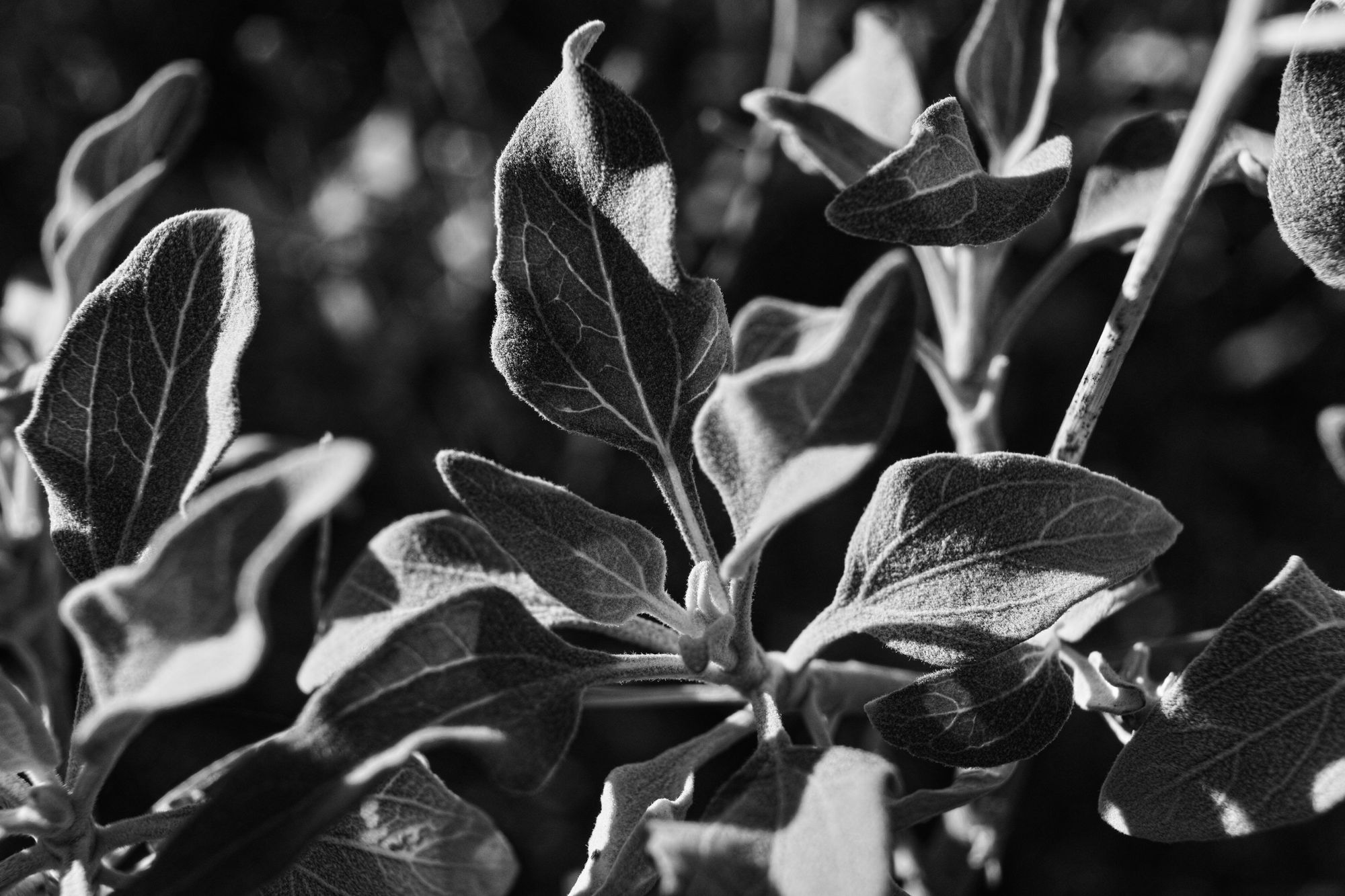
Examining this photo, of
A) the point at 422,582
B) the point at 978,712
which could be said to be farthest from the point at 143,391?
the point at 978,712

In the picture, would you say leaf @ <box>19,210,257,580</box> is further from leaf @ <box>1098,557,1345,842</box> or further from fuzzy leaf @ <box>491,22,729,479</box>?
leaf @ <box>1098,557,1345,842</box>

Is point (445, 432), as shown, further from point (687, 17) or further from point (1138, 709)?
point (1138, 709)

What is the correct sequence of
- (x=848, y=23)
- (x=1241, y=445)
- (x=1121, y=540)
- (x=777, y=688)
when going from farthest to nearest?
(x=848, y=23) < (x=1241, y=445) < (x=777, y=688) < (x=1121, y=540)

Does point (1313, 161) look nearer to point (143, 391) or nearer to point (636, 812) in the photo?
point (636, 812)

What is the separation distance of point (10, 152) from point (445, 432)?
0.97 m

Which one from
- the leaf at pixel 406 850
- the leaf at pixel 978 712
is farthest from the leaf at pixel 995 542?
the leaf at pixel 406 850

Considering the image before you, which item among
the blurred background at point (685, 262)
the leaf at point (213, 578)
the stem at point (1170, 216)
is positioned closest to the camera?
the leaf at point (213, 578)

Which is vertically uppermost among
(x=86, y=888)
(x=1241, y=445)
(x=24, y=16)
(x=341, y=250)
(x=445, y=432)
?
(x=24, y=16)

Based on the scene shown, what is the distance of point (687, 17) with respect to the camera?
2.15m

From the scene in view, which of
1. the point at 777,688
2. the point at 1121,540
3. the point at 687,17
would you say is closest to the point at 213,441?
the point at 777,688

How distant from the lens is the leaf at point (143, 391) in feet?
2.50

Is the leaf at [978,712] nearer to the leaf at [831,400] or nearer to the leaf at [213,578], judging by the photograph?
the leaf at [831,400]

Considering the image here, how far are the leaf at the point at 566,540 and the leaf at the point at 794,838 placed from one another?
15cm

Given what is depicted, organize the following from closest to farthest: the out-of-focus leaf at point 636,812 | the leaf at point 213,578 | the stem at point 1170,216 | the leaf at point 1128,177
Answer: the leaf at point 213,578 < the stem at point 1170,216 < the out-of-focus leaf at point 636,812 < the leaf at point 1128,177
